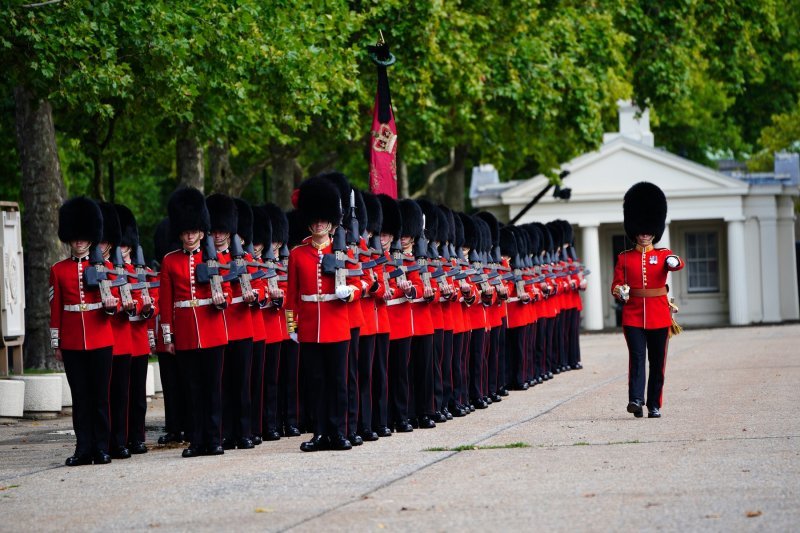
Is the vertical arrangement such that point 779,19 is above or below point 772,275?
above

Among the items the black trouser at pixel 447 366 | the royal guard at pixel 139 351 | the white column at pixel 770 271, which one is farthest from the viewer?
the white column at pixel 770 271

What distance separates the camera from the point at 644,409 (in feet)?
50.8

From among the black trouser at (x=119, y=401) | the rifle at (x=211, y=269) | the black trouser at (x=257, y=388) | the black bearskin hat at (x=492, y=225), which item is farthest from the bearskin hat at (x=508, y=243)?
the black trouser at (x=119, y=401)

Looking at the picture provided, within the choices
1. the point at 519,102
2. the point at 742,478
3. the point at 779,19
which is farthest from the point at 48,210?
the point at 779,19

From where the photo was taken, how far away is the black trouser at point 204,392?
41.8 feet

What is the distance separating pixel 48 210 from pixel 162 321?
9.94 meters

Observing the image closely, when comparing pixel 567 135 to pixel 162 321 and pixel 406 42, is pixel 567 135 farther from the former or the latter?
pixel 162 321

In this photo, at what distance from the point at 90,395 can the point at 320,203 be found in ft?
7.45

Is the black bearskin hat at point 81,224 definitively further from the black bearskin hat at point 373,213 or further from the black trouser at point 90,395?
the black bearskin hat at point 373,213

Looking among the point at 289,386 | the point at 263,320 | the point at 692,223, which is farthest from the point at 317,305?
the point at 692,223

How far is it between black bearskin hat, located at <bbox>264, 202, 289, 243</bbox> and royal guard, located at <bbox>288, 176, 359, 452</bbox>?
2.37 metres

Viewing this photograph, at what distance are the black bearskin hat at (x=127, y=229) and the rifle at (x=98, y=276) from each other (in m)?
1.34

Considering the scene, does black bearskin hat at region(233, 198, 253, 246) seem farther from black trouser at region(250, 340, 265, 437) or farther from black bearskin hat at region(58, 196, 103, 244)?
black bearskin hat at region(58, 196, 103, 244)

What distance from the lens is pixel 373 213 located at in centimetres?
1427
